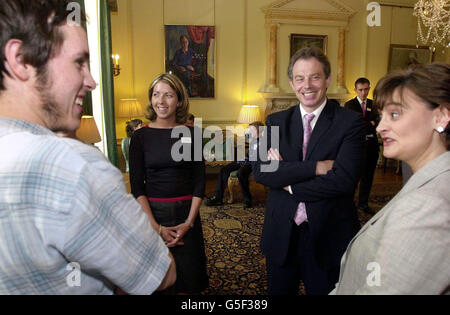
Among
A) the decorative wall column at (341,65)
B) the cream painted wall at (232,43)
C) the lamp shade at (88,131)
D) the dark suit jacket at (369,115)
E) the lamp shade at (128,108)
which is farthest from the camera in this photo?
the decorative wall column at (341,65)

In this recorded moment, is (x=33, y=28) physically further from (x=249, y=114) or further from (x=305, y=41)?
(x=305, y=41)

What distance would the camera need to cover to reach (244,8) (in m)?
7.41

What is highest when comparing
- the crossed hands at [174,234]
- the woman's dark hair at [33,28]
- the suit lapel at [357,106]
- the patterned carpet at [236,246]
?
the woman's dark hair at [33,28]

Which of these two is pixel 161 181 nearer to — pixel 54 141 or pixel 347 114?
pixel 347 114

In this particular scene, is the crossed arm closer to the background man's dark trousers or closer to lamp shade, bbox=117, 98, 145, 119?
the background man's dark trousers

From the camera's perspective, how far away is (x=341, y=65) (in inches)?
313

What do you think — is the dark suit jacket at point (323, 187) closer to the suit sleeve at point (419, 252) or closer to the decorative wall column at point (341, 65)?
the suit sleeve at point (419, 252)

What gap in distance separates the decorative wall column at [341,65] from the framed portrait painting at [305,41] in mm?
378

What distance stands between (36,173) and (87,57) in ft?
1.16

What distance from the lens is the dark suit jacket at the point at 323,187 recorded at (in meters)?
1.82

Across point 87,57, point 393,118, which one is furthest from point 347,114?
point 87,57

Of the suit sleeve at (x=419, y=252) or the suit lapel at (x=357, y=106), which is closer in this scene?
the suit sleeve at (x=419, y=252)

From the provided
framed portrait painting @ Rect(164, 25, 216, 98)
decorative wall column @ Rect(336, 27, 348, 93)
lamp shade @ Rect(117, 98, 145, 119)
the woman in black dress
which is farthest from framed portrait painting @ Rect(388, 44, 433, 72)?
the woman in black dress

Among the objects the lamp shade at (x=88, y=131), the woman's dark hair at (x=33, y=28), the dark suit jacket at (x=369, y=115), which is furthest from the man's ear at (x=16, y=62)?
the dark suit jacket at (x=369, y=115)
